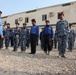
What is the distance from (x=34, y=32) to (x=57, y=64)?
425 cm

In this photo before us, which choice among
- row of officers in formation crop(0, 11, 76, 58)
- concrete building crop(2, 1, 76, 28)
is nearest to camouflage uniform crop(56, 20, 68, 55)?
row of officers in formation crop(0, 11, 76, 58)

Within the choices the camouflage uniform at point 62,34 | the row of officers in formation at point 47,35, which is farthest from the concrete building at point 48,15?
the camouflage uniform at point 62,34

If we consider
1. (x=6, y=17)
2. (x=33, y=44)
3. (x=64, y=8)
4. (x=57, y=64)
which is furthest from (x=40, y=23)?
(x=57, y=64)

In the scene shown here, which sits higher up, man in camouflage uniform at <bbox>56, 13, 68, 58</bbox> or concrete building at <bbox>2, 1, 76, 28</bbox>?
concrete building at <bbox>2, 1, 76, 28</bbox>

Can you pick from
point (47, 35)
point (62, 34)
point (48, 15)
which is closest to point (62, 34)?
point (62, 34)

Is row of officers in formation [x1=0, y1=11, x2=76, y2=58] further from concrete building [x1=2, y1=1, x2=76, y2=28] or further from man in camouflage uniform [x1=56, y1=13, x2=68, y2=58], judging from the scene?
concrete building [x1=2, y1=1, x2=76, y2=28]

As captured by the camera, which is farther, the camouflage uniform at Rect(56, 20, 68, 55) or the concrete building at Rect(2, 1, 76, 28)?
the concrete building at Rect(2, 1, 76, 28)

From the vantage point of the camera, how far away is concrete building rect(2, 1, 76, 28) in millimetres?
29719

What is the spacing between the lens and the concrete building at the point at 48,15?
97.5 ft

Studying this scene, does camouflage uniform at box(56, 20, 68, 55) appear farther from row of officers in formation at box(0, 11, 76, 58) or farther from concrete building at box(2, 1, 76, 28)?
concrete building at box(2, 1, 76, 28)

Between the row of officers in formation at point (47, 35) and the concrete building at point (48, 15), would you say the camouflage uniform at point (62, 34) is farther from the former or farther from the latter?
the concrete building at point (48, 15)

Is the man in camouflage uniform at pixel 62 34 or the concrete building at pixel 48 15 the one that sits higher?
the concrete building at pixel 48 15

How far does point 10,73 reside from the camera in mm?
6762

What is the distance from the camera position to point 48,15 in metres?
33.1
